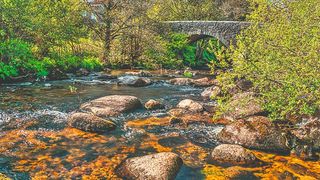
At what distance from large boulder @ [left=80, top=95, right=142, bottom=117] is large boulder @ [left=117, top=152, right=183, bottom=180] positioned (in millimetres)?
4803

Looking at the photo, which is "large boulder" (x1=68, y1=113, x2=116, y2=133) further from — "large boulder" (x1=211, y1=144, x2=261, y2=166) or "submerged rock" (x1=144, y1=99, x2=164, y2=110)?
"large boulder" (x1=211, y1=144, x2=261, y2=166)

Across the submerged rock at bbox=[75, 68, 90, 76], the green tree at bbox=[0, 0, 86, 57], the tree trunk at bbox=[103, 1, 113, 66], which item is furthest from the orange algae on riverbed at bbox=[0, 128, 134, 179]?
the tree trunk at bbox=[103, 1, 113, 66]

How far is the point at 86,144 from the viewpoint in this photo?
382 inches

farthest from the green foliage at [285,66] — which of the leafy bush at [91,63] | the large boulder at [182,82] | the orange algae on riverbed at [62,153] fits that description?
the leafy bush at [91,63]

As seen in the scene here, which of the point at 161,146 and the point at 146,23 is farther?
the point at 146,23

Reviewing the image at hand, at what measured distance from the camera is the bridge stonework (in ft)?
95.4

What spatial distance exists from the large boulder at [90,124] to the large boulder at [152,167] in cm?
279

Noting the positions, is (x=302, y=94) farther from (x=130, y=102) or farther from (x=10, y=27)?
(x=10, y=27)

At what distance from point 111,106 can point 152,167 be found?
234 inches

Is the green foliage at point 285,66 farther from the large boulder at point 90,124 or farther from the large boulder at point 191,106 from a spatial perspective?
the large boulder at point 90,124

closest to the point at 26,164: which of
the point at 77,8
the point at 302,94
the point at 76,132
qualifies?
the point at 76,132

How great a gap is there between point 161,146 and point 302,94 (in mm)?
3952

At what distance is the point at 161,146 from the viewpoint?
982 cm

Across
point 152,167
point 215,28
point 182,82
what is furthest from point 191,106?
point 215,28
